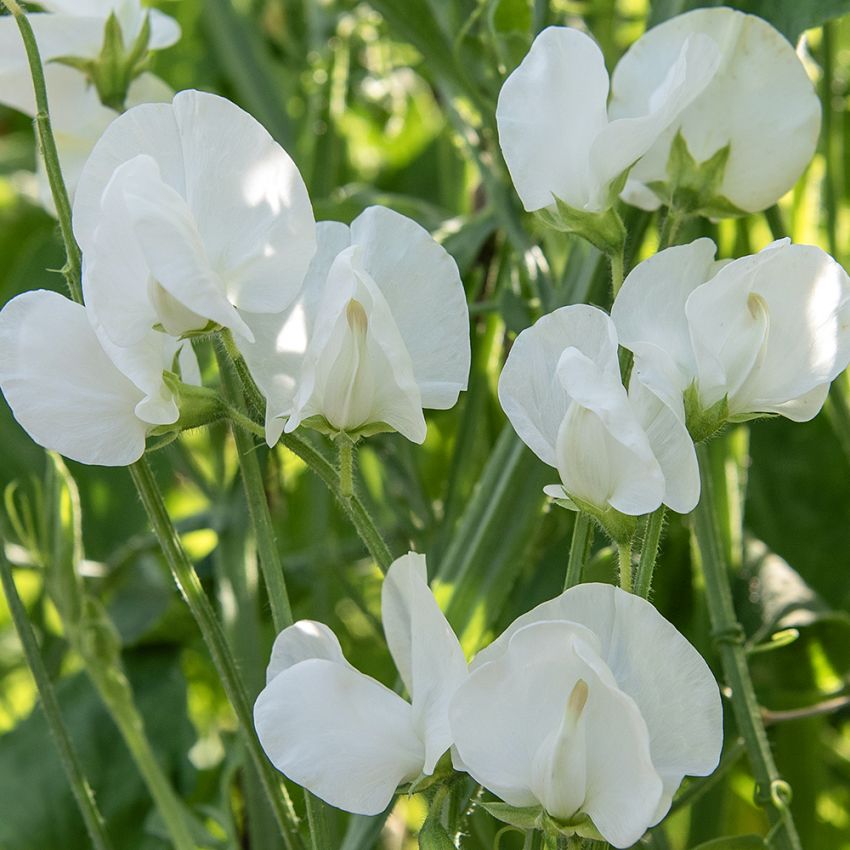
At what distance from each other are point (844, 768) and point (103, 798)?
37 centimetres

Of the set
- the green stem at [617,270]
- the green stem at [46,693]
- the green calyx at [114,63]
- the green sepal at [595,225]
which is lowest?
the green stem at [46,693]

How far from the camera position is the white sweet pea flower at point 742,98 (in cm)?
35

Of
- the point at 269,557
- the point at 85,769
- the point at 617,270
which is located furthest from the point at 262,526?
the point at 85,769

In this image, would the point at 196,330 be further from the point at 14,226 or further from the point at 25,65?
the point at 14,226

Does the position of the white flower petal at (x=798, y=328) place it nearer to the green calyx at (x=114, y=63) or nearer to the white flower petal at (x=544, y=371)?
the white flower petal at (x=544, y=371)

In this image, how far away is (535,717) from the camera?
0.26 m

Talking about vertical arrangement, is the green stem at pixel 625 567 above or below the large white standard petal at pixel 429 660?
above

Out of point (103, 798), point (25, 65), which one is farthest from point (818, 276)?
point (103, 798)

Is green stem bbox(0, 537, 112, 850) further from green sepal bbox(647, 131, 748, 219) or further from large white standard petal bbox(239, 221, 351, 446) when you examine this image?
green sepal bbox(647, 131, 748, 219)

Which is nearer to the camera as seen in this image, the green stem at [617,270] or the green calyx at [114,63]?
the green stem at [617,270]

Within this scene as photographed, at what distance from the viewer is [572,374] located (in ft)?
0.83

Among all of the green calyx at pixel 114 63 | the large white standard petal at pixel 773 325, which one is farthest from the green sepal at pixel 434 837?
the green calyx at pixel 114 63

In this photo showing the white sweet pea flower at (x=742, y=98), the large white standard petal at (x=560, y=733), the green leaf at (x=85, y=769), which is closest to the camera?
the large white standard petal at (x=560, y=733)

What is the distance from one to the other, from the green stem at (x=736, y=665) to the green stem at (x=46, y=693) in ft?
0.62
